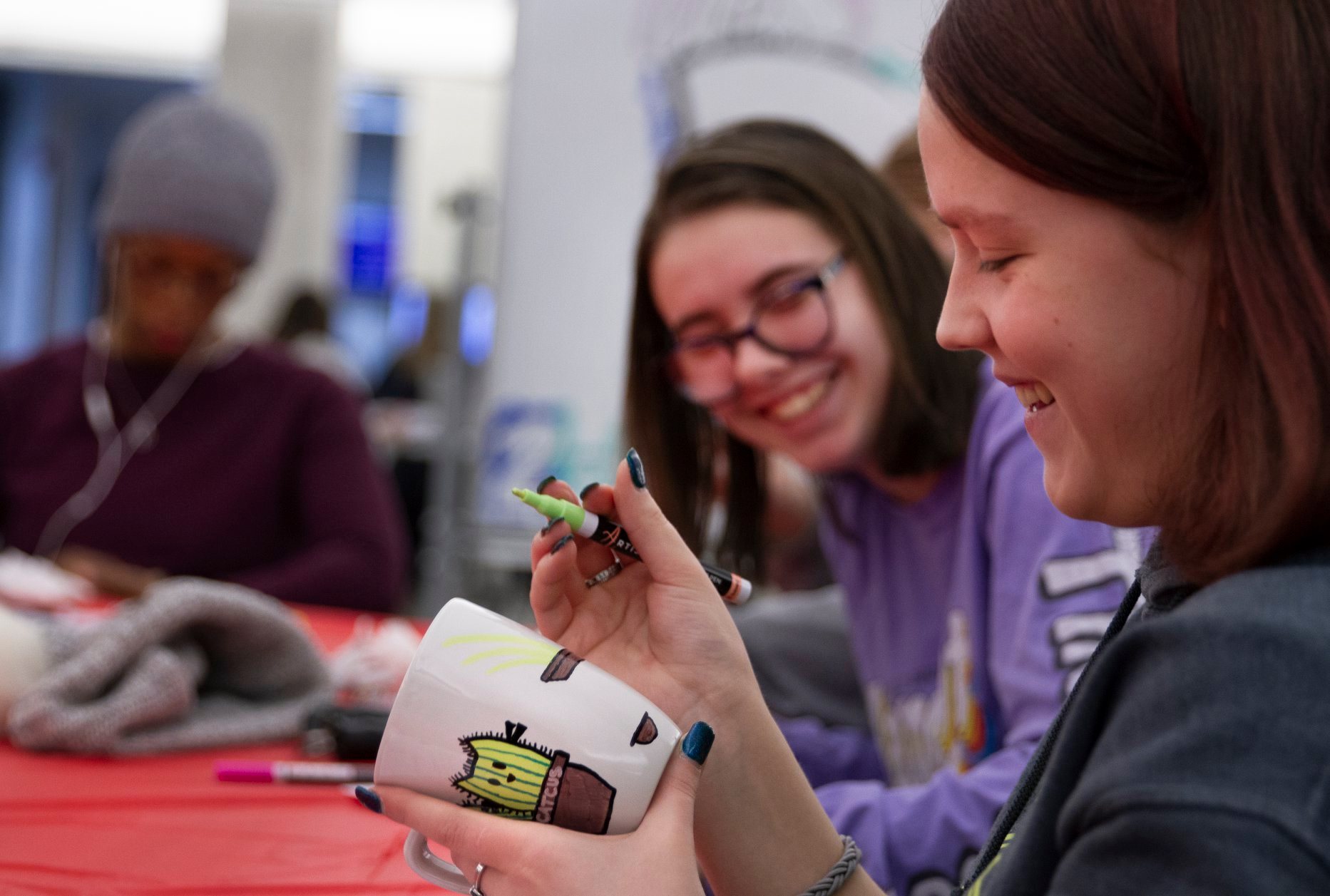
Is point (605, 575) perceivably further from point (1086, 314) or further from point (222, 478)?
point (222, 478)

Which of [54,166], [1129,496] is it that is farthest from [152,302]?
[54,166]

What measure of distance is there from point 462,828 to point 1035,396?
37cm

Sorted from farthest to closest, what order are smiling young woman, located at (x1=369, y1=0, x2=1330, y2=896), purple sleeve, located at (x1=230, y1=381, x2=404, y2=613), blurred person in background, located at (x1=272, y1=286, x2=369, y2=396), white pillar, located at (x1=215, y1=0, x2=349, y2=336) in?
white pillar, located at (x1=215, y1=0, x2=349, y2=336), blurred person in background, located at (x1=272, y1=286, x2=369, y2=396), purple sleeve, located at (x1=230, y1=381, x2=404, y2=613), smiling young woman, located at (x1=369, y1=0, x2=1330, y2=896)

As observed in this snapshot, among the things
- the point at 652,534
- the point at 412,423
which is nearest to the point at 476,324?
the point at 412,423

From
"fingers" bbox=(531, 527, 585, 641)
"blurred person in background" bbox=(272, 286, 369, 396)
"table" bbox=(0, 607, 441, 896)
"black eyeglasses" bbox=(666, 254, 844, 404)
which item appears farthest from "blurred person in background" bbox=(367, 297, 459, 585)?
"fingers" bbox=(531, 527, 585, 641)

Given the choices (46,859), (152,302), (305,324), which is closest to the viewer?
(46,859)

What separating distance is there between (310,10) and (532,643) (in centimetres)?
712

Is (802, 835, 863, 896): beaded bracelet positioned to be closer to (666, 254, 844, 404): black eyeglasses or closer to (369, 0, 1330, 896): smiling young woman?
(369, 0, 1330, 896): smiling young woman

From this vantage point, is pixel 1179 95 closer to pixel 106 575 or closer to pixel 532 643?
pixel 532 643

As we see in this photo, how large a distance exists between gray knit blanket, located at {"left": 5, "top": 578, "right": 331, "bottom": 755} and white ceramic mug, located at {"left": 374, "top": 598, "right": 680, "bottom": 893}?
494 mm

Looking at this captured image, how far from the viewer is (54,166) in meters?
11.0

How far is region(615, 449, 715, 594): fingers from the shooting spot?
0.74m

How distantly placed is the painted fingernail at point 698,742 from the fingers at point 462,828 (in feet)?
0.31

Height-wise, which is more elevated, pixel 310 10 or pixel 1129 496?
pixel 310 10
